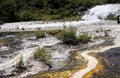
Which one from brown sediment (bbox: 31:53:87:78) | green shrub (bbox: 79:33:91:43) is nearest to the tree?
green shrub (bbox: 79:33:91:43)

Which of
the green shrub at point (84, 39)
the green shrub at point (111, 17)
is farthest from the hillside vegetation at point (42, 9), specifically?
the green shrub at point (84, 39)

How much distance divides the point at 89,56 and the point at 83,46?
5.10 meters

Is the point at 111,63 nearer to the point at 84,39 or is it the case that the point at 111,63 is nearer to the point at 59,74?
the point at 59,74

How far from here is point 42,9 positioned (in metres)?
66.9

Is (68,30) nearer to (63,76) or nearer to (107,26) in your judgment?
(107,26)

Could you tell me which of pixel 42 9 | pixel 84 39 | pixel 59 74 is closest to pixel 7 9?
pixel 42 9

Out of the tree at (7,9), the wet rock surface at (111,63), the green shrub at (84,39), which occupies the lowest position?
the wet rock surface at (111,63)

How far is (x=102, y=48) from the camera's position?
35.5 metres

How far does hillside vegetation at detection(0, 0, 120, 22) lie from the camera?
5888 cm

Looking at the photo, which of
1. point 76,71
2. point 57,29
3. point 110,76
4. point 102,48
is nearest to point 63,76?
point 76,71

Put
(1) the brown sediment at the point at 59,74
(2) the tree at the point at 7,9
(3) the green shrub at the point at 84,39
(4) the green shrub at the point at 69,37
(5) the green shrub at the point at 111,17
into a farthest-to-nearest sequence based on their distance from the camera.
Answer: (2) the tree at the point at 7,9, (5) the green shrub at the point at 111,17, (3) the green shrub at the point at 84,39, (4) the green shrub at the point at 69,37, (1) the brown sediment at the point at 59,74

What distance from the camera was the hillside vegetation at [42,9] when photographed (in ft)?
193

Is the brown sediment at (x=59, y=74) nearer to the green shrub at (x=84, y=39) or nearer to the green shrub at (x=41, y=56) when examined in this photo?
the green shrub at (x=41, y=56)

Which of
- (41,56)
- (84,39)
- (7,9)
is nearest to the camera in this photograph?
(41,56)
